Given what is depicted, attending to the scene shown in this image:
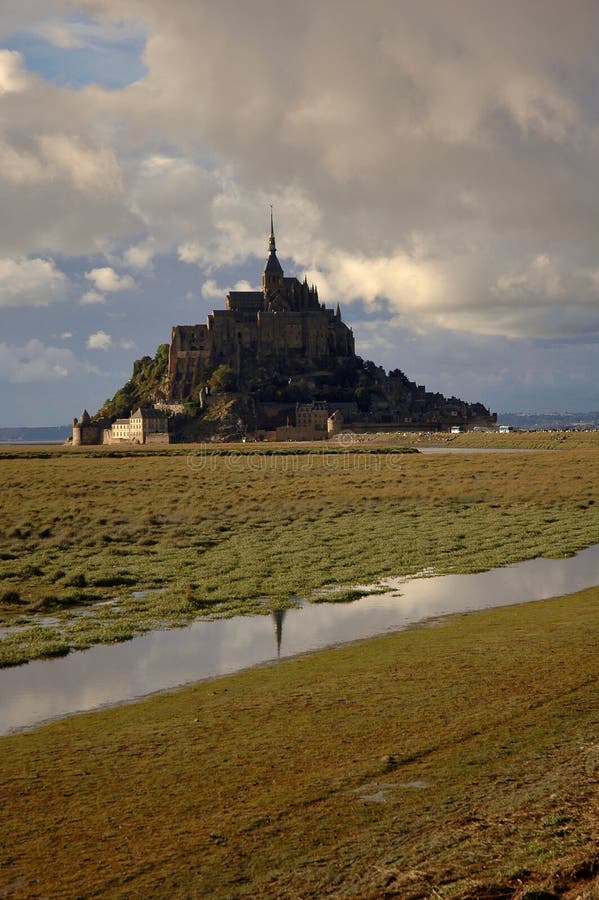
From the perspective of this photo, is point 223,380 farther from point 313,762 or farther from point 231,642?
point 313,762

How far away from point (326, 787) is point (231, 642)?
8.05 metres

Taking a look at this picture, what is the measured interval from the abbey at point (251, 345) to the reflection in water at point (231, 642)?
6031 inches

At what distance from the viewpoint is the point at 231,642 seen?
1728cm

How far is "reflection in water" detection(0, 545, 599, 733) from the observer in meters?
13.9

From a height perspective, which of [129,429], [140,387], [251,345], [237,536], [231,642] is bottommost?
[231,642]

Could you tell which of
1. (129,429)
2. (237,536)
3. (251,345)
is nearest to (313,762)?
(237,536)

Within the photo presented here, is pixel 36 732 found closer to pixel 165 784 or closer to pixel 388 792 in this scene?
pixel 165 784

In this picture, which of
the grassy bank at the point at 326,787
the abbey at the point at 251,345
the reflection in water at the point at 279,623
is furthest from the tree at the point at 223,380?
the grassy bank at the point at 326,787

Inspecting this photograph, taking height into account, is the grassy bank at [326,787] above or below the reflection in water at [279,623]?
above

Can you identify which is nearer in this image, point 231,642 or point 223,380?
point 231,642

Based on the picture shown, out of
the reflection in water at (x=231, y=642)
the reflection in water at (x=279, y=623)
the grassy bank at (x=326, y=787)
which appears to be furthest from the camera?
the reflection in water at (x=279, y=623)

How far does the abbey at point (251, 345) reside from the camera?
576 ft

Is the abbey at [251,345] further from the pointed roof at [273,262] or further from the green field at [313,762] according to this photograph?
the green field at [313,762]

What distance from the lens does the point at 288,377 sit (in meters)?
175
